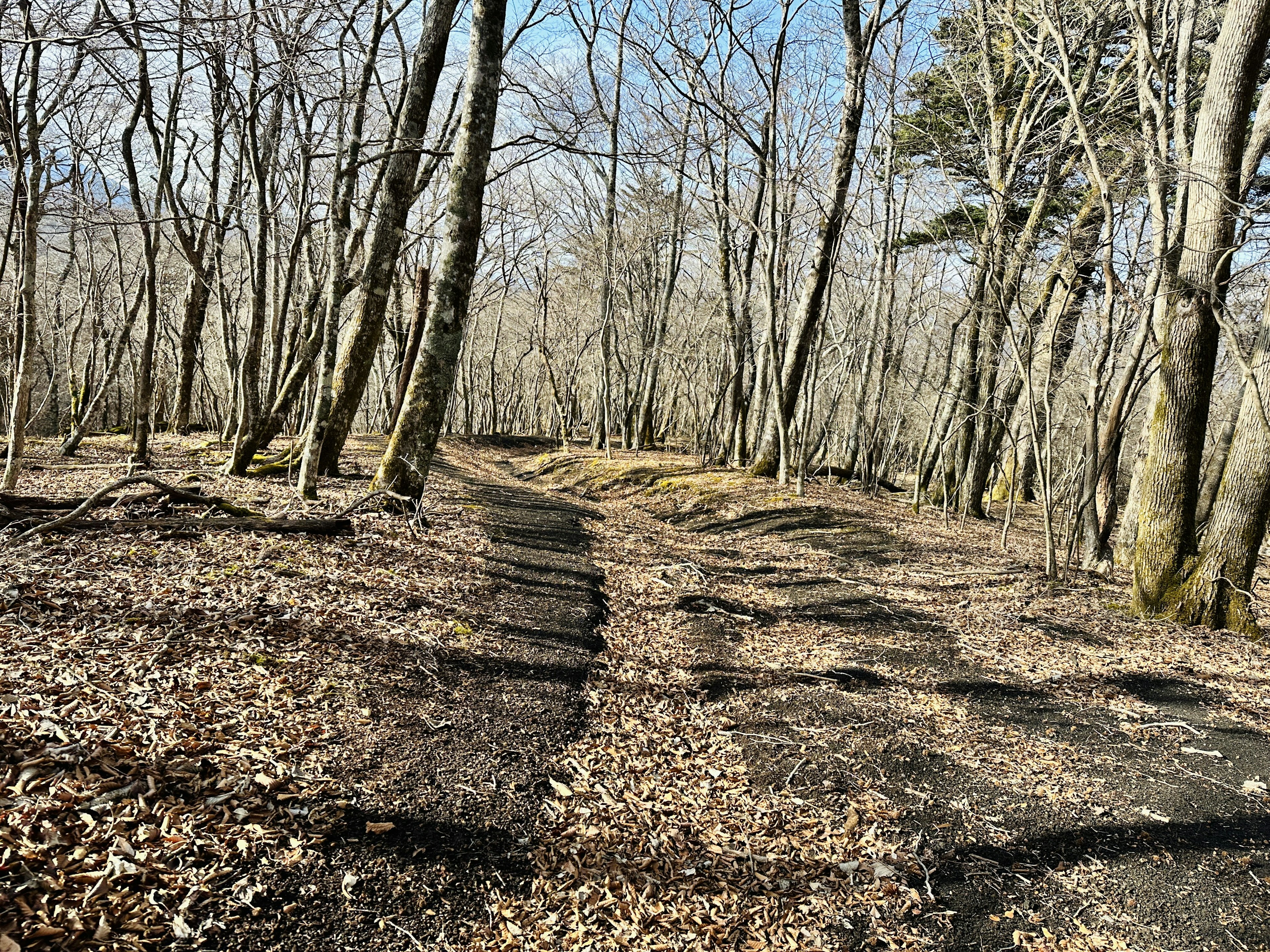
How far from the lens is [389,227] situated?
8.42 m

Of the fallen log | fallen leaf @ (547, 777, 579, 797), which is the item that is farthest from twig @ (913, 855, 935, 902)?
the fallen log

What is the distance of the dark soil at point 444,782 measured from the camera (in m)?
2.58

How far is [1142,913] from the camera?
3.04m

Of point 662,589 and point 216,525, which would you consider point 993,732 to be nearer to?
point 662,589

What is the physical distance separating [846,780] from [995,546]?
7.64m

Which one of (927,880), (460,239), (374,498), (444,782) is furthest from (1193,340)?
(374,498)

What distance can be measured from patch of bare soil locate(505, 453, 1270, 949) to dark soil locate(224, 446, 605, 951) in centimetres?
88

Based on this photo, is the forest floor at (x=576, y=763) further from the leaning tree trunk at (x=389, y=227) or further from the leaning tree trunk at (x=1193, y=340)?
the leaning tree trunk at (x=389, y=227)

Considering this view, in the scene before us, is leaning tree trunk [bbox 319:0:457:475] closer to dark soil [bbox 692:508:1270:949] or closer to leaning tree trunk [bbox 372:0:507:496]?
leaning tree trunk [bbox 372:0:507:496]

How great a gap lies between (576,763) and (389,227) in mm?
7264

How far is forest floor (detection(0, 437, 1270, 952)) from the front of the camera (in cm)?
266

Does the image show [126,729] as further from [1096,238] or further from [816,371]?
[816,371]

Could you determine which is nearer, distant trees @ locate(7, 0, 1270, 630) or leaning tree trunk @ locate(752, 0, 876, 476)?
distant trees @ locate(7, 0, 1270, 630)

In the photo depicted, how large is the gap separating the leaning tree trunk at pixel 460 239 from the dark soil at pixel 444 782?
8.05 feet
